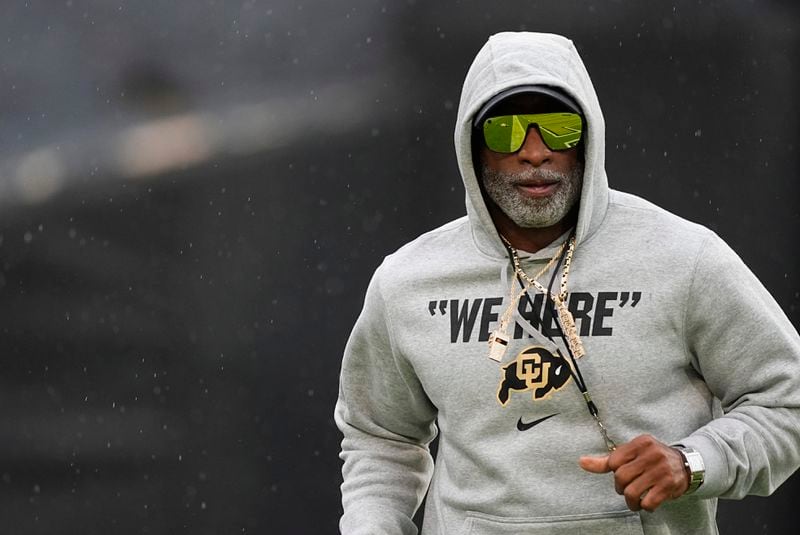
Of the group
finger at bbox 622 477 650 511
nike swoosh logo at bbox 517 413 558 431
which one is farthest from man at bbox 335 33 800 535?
finger at bbox 622 477 650 511

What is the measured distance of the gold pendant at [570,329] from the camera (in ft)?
7.99

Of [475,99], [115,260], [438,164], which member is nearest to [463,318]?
[475,99]

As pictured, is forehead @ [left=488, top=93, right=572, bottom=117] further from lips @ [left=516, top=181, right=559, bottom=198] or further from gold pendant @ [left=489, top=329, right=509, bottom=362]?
gold pendant @ [left=489, top=329, right=509, bottom=362]

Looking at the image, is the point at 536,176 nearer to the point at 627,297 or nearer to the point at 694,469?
the point at 627,297

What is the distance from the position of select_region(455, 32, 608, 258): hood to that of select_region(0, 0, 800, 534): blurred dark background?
1.62 meters

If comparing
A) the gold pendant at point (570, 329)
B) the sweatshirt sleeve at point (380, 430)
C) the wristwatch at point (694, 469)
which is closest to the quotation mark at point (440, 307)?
the sweatshirt sleeve at point (380, 430)

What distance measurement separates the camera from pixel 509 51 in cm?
256

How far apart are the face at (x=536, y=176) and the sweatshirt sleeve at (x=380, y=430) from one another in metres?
0.33

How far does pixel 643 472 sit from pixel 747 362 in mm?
334

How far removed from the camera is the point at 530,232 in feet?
8.52

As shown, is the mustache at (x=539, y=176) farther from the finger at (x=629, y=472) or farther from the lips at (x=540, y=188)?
the finger at (x=629, y=472)

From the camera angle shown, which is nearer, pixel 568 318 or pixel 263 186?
pixel 568 318

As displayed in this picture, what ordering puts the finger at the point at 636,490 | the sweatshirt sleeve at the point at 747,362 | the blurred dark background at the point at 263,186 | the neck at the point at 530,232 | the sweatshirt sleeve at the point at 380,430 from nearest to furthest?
the finger at the point at 636,490 → the sweatshirt sleeve at the point at 747,362 → the neck at the point at 530,232 → the sweatshirt sleeve at the point at 380,430 → the blurred dark background at the point at 263,186

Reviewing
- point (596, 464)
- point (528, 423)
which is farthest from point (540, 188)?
point (596, 464)
